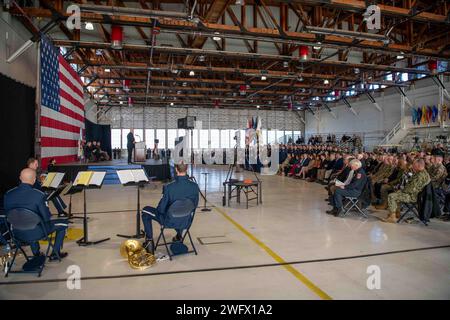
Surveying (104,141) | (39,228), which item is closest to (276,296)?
(39,228)

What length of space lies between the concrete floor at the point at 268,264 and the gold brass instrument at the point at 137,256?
94 mm

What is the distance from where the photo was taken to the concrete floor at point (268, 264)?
118 inches

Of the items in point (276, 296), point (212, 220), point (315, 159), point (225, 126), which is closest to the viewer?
point (276, 296)

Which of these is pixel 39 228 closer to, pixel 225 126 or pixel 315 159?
pixel 315 159

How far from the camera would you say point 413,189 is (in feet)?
18.5

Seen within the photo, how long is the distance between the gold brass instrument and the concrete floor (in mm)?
94

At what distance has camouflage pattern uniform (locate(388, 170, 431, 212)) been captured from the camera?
5555 mm

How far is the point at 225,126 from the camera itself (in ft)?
93.4

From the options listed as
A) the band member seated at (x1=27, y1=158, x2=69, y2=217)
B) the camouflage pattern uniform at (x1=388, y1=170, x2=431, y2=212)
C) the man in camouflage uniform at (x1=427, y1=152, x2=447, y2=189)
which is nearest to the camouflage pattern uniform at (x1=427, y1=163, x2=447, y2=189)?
the man in camouflage uniform at (x1=427, y1=152, x2=447, y2=189)

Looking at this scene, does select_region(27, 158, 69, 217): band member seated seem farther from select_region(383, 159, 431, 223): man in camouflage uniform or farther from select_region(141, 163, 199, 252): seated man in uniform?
select_region(383, 159, 431, 223): man in camouflage uniform

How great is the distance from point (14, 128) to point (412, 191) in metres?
8.00

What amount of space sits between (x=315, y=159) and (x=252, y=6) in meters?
6.50

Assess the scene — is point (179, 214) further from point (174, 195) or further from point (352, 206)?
point (352, 206)

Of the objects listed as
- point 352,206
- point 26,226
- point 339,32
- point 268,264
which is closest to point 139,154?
point 339,32
